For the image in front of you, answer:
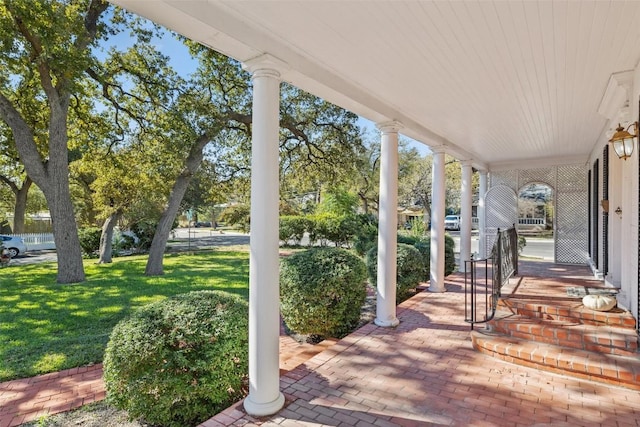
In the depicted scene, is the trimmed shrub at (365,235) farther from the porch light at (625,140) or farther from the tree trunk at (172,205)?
the porch light at (625,140)

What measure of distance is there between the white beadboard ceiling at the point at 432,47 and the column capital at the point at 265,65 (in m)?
0.05

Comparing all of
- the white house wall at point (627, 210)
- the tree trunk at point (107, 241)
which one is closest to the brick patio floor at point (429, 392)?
the white house wall at point (627, 210)

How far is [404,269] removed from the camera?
6504 mm

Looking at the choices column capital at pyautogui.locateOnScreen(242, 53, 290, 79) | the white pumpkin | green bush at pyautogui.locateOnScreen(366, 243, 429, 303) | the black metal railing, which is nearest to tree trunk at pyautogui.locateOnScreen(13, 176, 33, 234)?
green bush at pyautogui.locateOnScreen(366, 243, 429, 303)

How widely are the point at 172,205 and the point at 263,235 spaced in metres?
7.95

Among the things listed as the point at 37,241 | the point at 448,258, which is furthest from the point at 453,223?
the point at 37,241

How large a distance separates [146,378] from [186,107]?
24.1 feet

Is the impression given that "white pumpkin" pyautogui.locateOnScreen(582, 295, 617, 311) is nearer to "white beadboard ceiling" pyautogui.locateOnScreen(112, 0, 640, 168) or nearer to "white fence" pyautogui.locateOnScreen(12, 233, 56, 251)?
"white beadboard ceiling" pyautogui.locateOnScreen(112, 0, 640, 168)

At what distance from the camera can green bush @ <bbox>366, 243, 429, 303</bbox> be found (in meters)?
6.43

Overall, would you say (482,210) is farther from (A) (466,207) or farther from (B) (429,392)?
(B) (429,392)

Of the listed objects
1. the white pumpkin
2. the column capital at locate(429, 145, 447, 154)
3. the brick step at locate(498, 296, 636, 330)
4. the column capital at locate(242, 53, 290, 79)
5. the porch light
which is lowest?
the brick step at locate(498, 296, 636, 330)

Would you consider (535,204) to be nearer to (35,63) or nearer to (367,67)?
(367,67)

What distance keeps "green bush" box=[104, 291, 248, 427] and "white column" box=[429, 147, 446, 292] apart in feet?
14.7

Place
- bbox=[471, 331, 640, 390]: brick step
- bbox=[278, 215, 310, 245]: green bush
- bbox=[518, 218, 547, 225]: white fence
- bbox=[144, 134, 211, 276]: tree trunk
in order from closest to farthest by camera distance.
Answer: bbox=[471, 331, 640, 390]: brick step
bbox=[144, 134, 211, 276]: tree trunk
bbox=[278, 215, 310, 245]: green bush
bbox=[518, 218, 547, 225]: white fence
